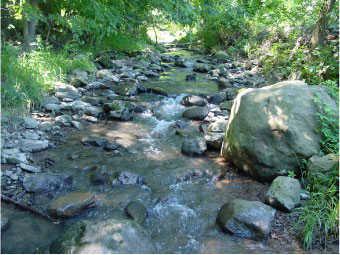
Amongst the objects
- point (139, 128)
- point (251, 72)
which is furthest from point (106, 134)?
point (251, 72)

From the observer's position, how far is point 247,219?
3365mm

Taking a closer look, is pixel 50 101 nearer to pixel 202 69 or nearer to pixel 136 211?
pixel 136 211

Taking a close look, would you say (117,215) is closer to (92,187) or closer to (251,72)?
(92,187)

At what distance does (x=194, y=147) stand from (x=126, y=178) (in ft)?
4.78

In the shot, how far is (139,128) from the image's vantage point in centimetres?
650

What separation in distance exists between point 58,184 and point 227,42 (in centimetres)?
1586

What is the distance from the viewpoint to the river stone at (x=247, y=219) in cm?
331

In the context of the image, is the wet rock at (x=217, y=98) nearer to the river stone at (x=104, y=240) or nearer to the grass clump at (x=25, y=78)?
the grass clump at (x=25, y=78)

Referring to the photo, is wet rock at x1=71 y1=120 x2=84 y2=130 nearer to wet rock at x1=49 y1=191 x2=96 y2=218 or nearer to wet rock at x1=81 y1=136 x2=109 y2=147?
wet rock at x1=81 y1=136 x2=109 y2=147

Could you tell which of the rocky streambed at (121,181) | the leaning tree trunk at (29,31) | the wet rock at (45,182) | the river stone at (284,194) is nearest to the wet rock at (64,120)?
the rocky streambed at (121,181)

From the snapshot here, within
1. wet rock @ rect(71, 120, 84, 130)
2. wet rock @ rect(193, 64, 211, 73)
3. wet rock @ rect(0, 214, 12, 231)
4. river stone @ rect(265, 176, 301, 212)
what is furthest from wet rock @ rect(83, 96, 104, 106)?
wet rock @ rect(193, 64, 211, 73)

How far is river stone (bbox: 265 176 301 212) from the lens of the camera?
3.67 metres

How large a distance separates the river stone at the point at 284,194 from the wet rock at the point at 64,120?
4259 mm

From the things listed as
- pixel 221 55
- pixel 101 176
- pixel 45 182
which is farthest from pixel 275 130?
pixel 221 55
